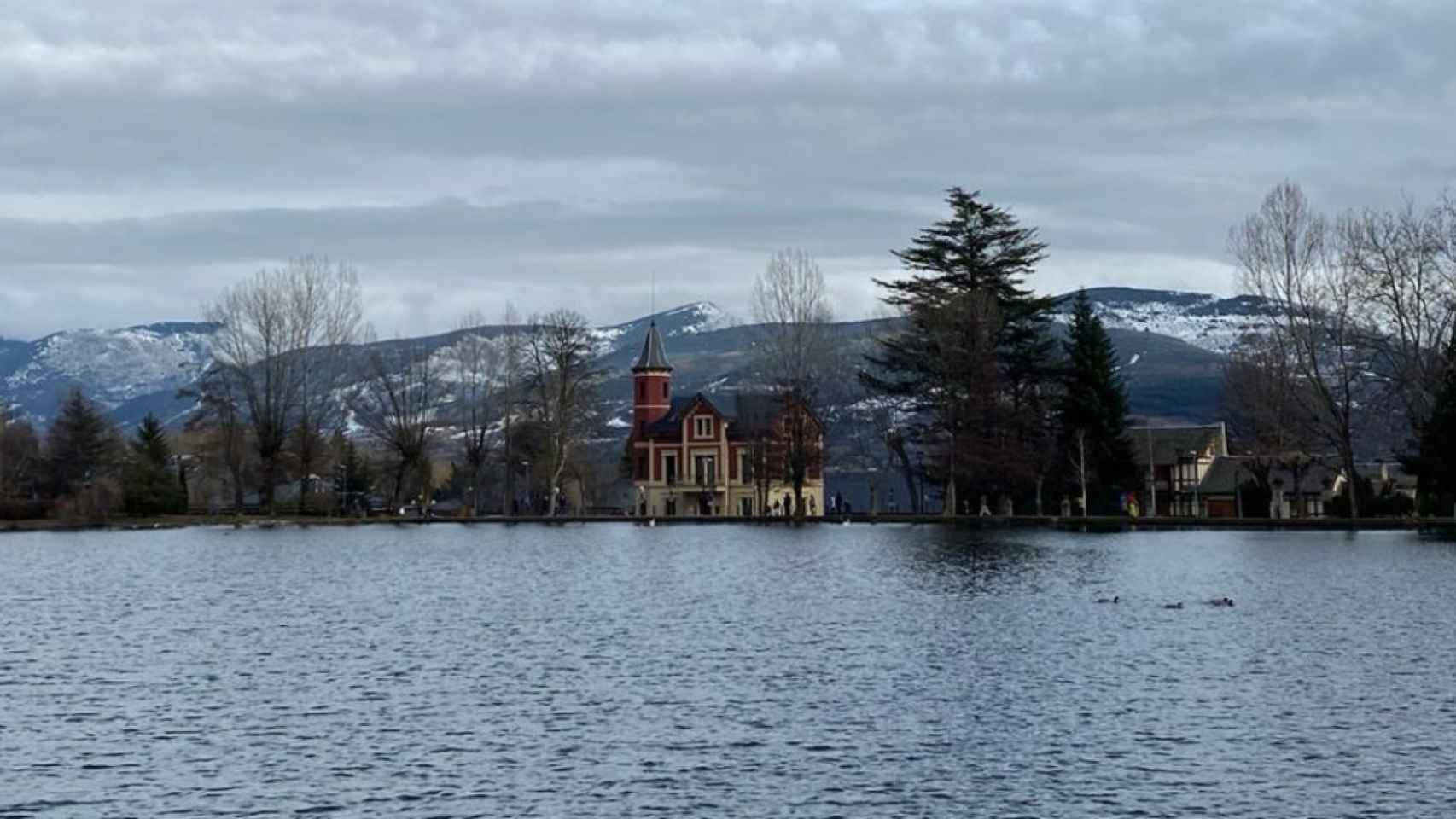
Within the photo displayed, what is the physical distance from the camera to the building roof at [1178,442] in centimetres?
13425

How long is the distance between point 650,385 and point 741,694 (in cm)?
11416

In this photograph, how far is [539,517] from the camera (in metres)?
121

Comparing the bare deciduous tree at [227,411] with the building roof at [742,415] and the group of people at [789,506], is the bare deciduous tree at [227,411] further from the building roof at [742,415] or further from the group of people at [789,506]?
the group of people at [789,506]

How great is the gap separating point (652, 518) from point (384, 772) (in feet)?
310

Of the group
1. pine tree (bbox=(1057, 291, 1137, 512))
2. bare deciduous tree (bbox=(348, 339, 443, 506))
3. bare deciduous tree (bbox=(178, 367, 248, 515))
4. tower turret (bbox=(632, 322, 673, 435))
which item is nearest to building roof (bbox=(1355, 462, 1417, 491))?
pine tree (bbox=(1057, 291, 1137, 512))

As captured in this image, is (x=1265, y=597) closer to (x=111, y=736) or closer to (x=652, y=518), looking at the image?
(x=111, y=736)

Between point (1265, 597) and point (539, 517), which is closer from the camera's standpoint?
point (1265, 597)

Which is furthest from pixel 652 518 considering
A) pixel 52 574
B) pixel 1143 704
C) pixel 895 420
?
pixel 1143 704

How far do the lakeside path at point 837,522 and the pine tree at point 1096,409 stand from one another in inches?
175

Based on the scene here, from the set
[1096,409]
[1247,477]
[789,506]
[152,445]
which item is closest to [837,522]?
[789,506]

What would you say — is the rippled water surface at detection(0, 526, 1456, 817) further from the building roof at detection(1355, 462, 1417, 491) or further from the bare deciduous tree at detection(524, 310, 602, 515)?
the building roof at detection(1355, 462, 1417, 491)

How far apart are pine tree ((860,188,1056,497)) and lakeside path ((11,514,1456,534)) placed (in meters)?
3.06

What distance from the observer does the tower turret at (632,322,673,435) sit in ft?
473

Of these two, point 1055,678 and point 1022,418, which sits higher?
point 1022,418
